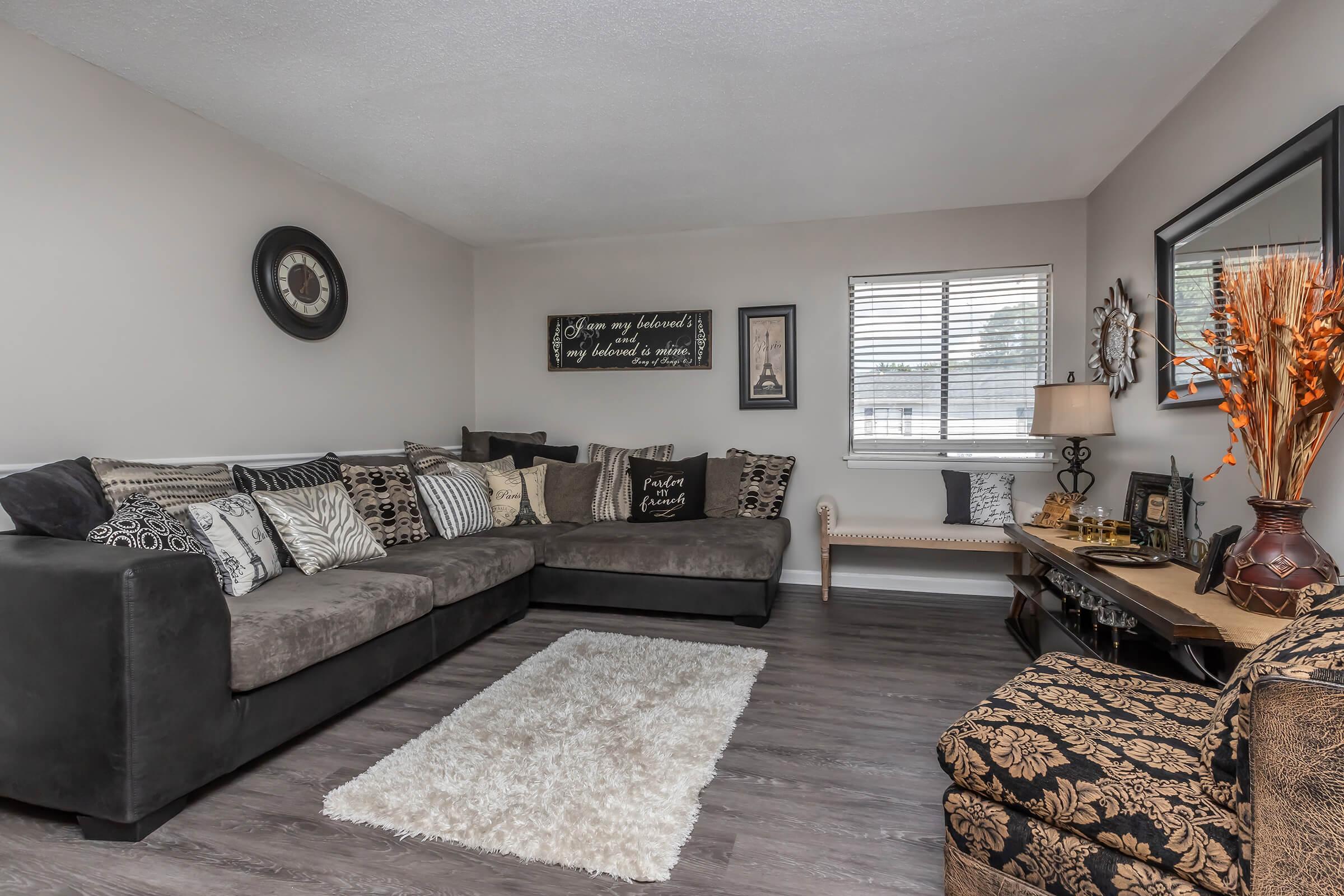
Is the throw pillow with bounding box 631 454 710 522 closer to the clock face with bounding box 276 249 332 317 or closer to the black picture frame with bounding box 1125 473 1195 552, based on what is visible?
the clock face with bounding box 276 249 332 317

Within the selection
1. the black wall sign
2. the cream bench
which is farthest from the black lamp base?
the black wall sign

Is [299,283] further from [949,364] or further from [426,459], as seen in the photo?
[949,364]

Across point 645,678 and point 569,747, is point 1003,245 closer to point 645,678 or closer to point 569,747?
point 645,678

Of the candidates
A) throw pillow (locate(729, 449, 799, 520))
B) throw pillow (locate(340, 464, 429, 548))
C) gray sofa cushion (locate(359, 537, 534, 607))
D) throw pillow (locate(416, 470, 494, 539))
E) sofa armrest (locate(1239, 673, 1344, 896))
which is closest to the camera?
sofa armrest (locate(1239, 673, 1344, 896))

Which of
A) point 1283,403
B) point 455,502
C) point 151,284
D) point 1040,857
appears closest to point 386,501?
point 455,502

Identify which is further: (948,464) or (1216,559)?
(948,464)

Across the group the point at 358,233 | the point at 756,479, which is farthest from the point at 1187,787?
the point at 358,233

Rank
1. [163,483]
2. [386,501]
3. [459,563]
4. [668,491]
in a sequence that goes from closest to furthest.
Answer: [163,483] → [459,563] → [386,501] → [668,491]

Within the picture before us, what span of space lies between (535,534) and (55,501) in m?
2.25

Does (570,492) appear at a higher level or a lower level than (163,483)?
lower

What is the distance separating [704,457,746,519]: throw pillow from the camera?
4.41 m

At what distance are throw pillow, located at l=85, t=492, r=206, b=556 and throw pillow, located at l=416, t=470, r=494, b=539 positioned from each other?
4.79 ft

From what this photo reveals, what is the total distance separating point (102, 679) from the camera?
67.3 inches

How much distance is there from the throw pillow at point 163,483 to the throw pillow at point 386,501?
66 cm
